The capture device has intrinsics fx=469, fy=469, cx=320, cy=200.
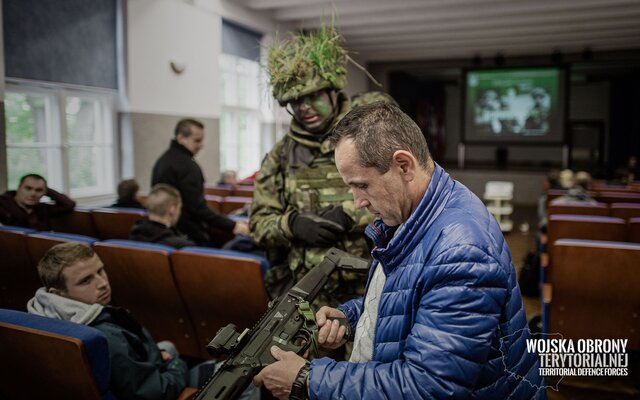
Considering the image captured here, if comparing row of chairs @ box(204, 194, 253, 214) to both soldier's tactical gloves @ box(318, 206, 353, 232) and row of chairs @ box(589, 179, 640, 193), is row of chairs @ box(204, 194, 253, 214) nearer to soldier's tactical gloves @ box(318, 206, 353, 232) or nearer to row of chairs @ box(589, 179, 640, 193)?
soldier's tactical gloves @ box(318, 206, 353, 232)

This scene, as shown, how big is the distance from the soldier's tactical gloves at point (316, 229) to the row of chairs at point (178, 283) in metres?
0.36

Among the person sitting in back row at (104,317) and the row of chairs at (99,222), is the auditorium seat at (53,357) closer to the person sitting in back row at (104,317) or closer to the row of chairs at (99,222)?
A: the person sitting in back row at (104,317)

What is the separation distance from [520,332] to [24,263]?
8.80ft

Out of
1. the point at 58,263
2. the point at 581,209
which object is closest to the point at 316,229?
the point at 58,263

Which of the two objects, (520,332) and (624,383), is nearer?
(520,332)

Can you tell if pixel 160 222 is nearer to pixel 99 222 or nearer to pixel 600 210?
pixel 99 222

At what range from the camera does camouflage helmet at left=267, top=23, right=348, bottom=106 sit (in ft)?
6.02

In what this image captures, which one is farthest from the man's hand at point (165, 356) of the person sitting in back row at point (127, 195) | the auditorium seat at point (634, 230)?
the auditorium seat at point (634, 230)

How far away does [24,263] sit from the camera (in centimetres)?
265

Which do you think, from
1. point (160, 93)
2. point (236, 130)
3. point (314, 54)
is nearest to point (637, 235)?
point (314, 54)

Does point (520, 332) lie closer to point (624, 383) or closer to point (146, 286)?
point (146, 286)

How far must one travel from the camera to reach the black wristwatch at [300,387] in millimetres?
938

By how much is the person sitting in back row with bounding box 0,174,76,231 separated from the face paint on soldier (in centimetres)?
234

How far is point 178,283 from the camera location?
2.29 meters
